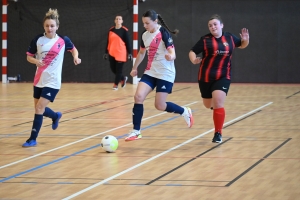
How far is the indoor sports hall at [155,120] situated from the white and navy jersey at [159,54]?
902mm

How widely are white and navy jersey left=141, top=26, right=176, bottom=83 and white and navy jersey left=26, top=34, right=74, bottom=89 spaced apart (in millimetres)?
1202

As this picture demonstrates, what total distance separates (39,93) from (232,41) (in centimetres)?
264

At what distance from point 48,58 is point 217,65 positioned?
2.22 meters

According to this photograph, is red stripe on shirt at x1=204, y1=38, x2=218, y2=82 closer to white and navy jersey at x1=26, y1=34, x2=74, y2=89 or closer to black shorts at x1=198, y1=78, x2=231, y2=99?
black shorts at x1=198, y1=78, x2=231, y2=99

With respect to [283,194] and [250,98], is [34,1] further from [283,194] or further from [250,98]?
[283,194]

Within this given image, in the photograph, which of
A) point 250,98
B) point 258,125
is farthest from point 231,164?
point 250,98

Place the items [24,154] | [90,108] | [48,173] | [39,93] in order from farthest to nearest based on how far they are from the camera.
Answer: [90,108], [39,93], [24,154], [48,173]

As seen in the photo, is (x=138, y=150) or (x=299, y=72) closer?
(x=138, y=150)

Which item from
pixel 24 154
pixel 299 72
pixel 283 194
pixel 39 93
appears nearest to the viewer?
pixel 283 194

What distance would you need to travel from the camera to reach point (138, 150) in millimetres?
8305

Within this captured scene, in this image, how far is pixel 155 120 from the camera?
1128 cm

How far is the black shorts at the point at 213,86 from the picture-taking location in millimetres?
8750

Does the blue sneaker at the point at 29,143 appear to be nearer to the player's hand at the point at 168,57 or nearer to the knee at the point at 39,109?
the knee at the point at 39,109

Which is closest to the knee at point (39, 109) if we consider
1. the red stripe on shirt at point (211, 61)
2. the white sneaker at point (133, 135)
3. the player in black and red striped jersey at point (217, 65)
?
the white sneaker at point (133, 135)
